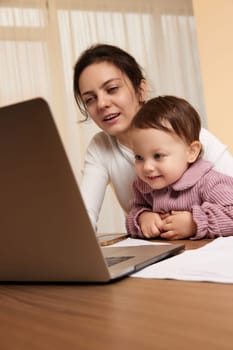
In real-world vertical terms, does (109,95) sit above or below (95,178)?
above

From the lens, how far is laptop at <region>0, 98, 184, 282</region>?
50cm

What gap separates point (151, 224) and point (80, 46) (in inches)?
101

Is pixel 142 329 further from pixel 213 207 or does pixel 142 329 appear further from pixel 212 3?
pixel 212 3

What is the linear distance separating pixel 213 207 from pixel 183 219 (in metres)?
0.07

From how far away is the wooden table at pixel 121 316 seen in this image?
367mm

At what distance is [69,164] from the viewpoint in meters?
0.50

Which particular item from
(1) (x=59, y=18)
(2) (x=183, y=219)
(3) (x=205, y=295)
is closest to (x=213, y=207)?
(2) (x=183, y=219)

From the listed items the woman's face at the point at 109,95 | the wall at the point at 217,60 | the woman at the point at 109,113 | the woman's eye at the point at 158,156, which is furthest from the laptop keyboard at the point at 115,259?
the wall at the point at 217,60

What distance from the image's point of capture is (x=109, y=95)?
1.55 meters

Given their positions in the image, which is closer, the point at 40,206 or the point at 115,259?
the point at 40,206

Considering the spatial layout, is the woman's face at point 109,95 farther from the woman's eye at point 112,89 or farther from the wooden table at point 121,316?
the wooden table at point 121,316

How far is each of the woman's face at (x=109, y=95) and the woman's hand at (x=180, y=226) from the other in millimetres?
550

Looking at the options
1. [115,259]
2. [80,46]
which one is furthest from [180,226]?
[80,46]

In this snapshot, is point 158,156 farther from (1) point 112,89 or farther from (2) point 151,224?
(1) point 112,89
